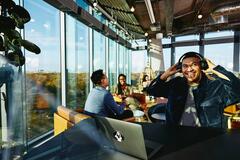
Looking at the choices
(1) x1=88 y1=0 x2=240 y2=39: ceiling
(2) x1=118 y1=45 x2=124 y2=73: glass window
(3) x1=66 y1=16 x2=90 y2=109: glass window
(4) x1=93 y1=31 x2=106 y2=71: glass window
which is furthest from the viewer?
(2) x1=118 y1=45 x2=124 y2=73: glass window

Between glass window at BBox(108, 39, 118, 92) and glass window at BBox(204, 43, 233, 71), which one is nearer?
glass window at BBox(108, 39, 118, 92)

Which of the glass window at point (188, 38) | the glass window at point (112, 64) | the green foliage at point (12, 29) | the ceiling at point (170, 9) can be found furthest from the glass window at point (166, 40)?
the green foliage at point (12, 29)

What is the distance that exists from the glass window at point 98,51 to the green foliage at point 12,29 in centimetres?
519

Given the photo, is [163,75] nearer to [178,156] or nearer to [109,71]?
[178,156]

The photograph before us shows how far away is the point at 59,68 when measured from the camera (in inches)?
182

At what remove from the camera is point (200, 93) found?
5.54 ft

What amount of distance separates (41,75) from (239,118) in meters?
3.34

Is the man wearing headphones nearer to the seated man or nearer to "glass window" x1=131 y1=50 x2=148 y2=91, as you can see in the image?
the seated man

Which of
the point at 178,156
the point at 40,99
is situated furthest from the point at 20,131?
the point at 178,156

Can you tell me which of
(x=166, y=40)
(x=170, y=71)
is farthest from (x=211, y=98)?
(x=166, y=40)

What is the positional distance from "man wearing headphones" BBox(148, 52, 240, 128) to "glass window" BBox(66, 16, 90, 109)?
10.4 ft

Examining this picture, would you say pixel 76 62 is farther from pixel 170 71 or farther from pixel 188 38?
pixel 188 38

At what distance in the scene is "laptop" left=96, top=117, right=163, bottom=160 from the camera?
0.96 metres

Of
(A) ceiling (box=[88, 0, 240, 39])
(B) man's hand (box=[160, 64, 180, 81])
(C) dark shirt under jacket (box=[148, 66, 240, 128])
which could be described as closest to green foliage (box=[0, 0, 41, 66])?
(B) man's hand (box=[160, 64, 180, 81])
